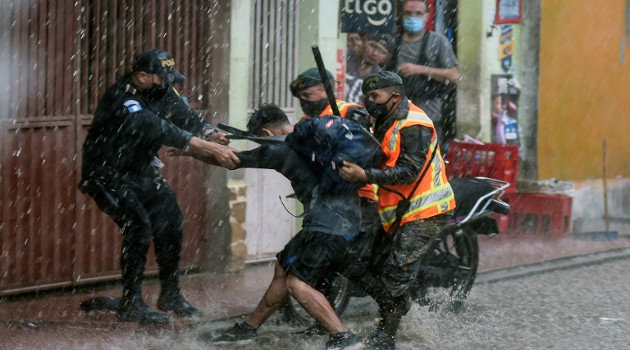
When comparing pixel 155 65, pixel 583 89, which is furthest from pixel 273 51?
pixel 583 89

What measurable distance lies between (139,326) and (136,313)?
0.50ft

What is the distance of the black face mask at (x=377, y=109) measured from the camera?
A: 7.63 meters

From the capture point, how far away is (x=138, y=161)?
27.5 feet

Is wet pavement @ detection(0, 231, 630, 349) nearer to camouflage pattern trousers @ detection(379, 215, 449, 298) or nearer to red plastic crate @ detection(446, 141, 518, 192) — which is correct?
camouflage pattern trousers @ detection(379, 215, 449, 298)

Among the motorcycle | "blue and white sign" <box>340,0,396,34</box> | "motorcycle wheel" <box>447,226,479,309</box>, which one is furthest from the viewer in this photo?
"blue and white sign" <box>340,0,396,34</box>

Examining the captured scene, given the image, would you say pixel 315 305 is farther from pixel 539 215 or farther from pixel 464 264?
pixel 539 215

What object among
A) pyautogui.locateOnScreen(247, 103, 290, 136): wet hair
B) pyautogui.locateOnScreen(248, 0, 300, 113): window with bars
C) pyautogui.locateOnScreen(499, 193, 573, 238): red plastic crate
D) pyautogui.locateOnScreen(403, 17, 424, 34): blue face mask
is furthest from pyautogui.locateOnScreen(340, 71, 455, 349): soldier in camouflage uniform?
pyautogui.locateOnScreen(499, 193, 573, 238): red plastic crate

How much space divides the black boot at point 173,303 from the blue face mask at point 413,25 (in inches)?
194

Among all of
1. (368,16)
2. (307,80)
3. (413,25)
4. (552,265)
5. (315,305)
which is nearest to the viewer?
(315,305)

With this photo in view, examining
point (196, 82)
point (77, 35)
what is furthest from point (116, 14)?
point (196, 82)

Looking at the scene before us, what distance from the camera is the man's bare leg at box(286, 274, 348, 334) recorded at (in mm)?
7113

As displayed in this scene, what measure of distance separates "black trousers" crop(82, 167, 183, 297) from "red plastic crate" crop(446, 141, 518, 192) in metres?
4.77

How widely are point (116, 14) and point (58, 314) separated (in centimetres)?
261

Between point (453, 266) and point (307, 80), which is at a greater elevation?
point (307, 80)
